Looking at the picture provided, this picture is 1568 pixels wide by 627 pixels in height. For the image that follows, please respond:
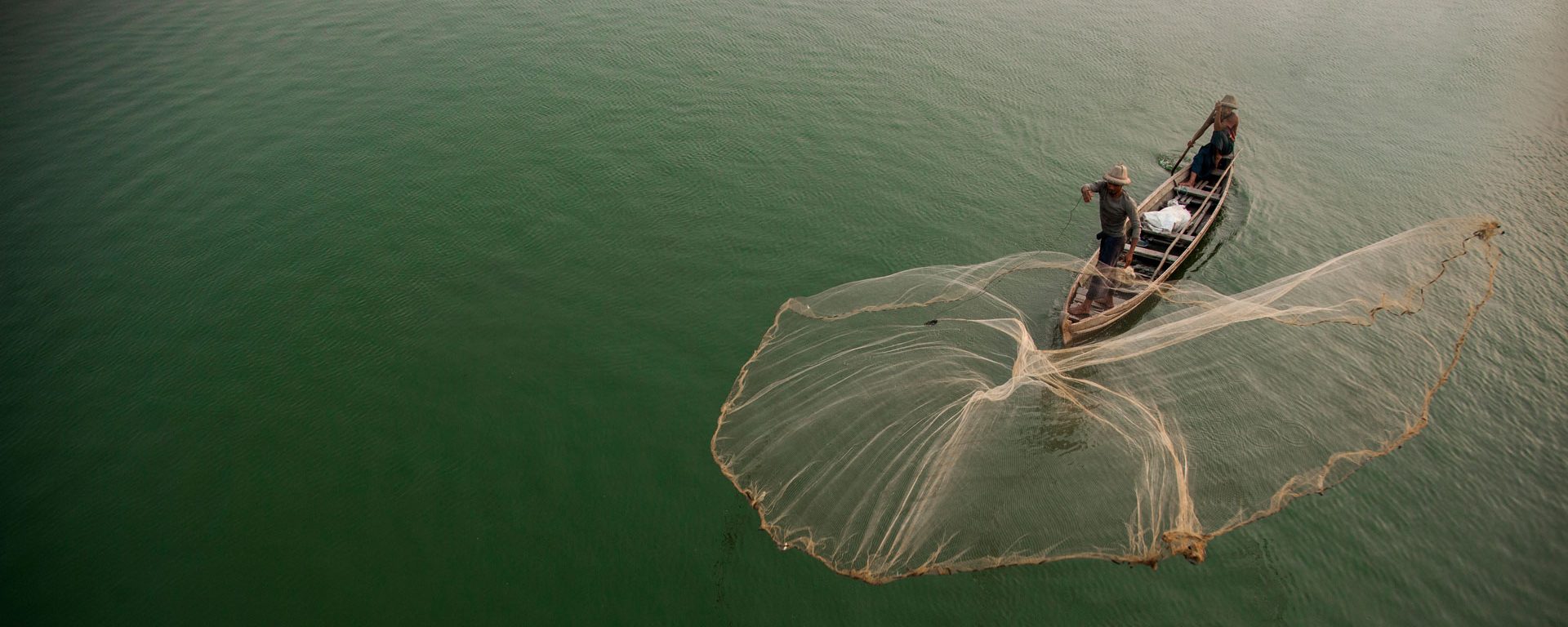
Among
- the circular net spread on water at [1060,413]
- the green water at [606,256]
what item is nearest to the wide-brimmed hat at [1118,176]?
the circular net spread on water at [1060,413]

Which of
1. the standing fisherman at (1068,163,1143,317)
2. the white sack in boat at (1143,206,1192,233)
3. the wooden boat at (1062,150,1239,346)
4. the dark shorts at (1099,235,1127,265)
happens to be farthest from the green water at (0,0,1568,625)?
the standing fisherman at (1068,163,1143,317)

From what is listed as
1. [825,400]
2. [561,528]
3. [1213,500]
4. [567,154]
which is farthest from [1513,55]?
[561,528]

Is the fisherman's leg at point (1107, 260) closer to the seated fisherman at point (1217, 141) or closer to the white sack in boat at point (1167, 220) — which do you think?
the white sack in boat at point (1167, 220)

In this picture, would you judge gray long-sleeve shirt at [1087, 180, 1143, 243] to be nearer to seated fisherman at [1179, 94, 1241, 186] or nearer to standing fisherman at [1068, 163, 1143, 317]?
standing fisherman at [1068, 163, 1143, 317]

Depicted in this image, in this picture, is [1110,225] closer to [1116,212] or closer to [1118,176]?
[1116,212]

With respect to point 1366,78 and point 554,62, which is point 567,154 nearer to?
→ point 554,62

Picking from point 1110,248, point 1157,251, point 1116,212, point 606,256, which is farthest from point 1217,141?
point 606,256
